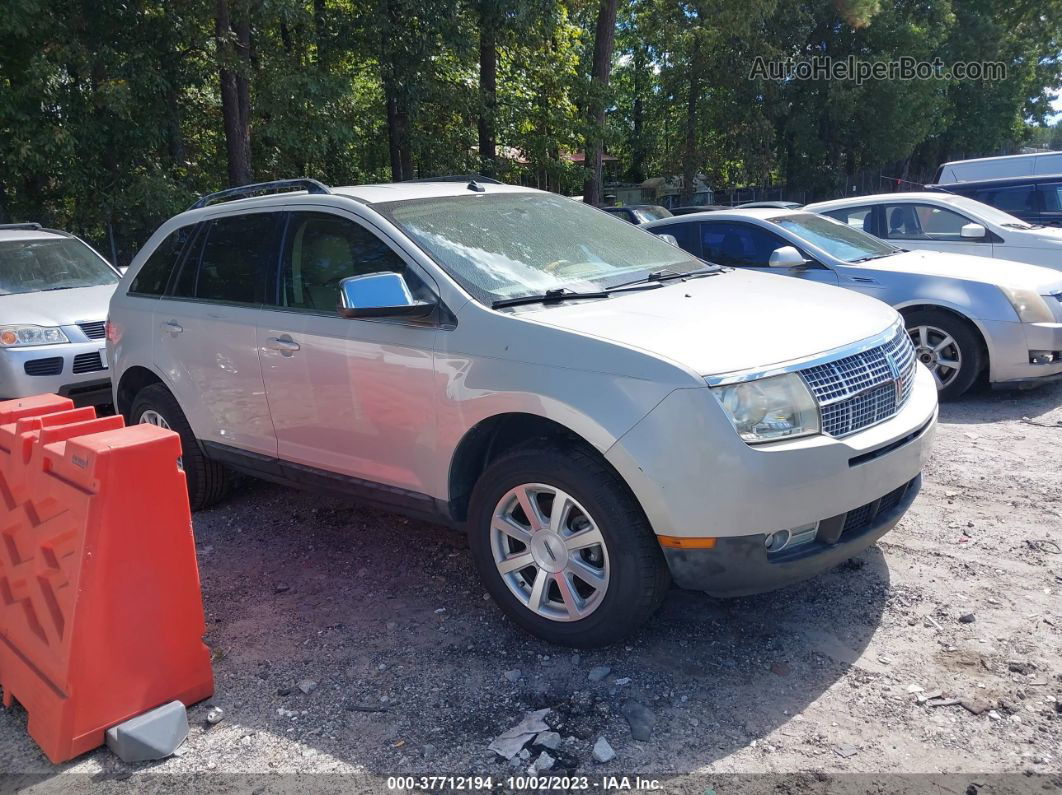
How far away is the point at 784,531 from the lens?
10.2 ft

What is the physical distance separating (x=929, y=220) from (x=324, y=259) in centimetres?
716

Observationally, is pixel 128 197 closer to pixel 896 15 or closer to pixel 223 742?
pixel 223 742

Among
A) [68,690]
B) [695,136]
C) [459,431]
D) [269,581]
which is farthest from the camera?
[695,136]

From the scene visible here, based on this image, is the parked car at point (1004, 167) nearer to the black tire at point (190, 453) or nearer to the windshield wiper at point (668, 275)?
the windshield wiper at point (668, 275)

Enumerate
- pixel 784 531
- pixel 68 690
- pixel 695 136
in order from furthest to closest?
pixel 695 136
pixel 784 531
pixel 68 690

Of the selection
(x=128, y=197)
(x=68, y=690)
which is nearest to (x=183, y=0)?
(x=128, y=197)

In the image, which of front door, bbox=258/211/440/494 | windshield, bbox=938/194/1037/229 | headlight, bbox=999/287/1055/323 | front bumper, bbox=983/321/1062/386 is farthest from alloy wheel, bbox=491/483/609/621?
windshield, bbox=938/194/1037/229

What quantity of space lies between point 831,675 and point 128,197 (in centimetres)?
1378

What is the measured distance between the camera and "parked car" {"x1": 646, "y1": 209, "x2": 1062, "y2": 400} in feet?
22.1

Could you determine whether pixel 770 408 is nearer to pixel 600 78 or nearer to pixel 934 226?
pixel 934 226

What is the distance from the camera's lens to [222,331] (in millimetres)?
4641

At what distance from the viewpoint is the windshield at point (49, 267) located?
8102mm

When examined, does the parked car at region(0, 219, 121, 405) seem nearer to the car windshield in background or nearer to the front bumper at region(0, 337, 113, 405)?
the front bumper at region(0, 337, 113, 405)

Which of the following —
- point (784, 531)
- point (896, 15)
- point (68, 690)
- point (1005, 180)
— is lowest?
point (68, 690)
